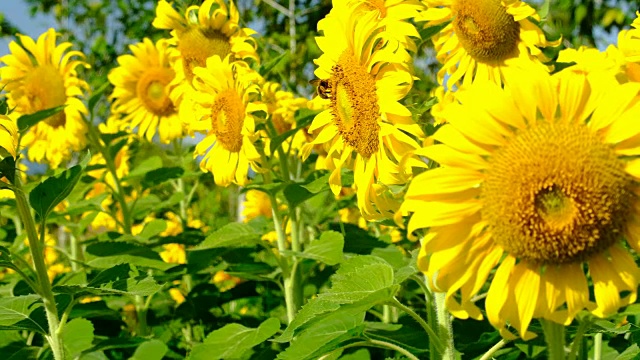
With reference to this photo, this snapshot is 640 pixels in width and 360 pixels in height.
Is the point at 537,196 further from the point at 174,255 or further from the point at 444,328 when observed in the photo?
the point at 174,255

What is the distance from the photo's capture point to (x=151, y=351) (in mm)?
2895

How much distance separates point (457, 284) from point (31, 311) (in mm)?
1617

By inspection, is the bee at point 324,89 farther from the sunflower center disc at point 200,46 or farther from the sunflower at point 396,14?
the sunflower center disc at point 200,46

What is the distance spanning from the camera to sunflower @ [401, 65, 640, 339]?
4.61ft

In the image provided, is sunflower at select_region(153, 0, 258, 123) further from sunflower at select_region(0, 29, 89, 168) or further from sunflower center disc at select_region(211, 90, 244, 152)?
sunflower at select_region(0, 29, 89, 168)

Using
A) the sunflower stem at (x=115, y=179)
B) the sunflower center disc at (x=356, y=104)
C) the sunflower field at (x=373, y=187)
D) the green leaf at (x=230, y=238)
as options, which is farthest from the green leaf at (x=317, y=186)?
the sunflower stem at (x=115, y=179)

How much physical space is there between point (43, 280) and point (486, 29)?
5.23ft

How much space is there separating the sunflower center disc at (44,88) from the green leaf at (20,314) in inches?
72.4

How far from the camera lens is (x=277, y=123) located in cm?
392

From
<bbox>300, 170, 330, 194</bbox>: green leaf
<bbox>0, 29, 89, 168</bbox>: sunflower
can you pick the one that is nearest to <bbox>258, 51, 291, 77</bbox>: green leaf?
<bbox>300, 170, 330, 194</bbox>: green leaf

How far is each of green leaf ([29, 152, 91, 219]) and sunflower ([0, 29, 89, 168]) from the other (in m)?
1.75

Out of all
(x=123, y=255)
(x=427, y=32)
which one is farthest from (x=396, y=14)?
(x=123, y=255)

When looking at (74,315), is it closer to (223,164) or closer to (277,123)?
(223,164)

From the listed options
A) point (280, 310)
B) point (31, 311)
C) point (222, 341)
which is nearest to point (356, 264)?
point (222, 341)
